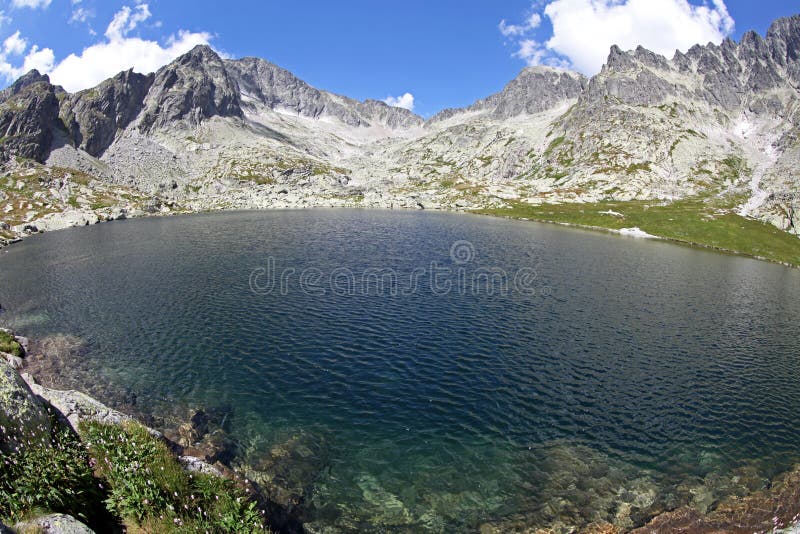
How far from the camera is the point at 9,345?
3953cm

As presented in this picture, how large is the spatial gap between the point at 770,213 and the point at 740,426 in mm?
145639

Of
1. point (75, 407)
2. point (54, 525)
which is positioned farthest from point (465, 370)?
point (54, 525)

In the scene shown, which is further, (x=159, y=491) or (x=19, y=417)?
(x=19, y=417)

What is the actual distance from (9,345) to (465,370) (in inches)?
1679

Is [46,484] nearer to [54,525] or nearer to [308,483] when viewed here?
[54,525]

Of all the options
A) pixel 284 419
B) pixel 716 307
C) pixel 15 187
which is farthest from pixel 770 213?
pixel 15 187

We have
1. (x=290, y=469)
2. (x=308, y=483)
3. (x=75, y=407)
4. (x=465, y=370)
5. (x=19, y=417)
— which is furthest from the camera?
(x=465, y=370)

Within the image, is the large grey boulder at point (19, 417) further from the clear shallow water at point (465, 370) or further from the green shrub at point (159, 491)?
the clear shallow water at point (465, 370)

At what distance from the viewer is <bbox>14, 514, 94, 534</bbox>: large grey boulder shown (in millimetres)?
12927

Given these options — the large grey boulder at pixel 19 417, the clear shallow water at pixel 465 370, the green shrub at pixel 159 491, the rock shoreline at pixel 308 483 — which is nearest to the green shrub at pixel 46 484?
the large grey boulder at pixel 19 417

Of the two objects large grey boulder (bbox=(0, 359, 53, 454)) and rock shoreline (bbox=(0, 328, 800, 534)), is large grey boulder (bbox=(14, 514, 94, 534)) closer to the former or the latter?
large grey boulder (bbox=(0, 359, 53, 454))

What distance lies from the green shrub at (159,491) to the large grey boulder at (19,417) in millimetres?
1929

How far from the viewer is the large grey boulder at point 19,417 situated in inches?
669

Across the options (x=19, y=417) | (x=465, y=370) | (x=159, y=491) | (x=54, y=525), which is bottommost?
(x=465, y=370)
